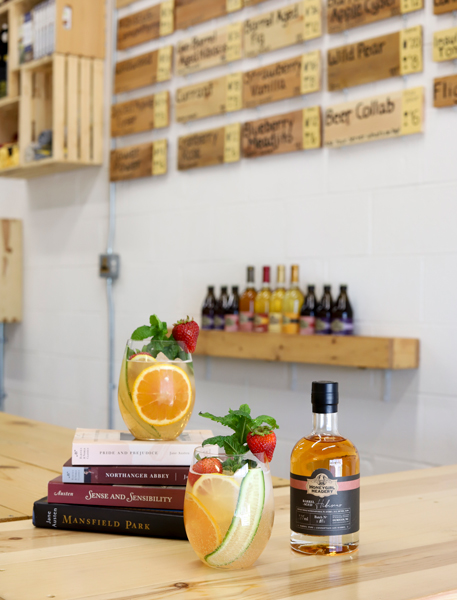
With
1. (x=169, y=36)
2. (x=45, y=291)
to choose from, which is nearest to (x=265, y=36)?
(x=169, y=36)

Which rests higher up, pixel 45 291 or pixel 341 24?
pixel 341 24

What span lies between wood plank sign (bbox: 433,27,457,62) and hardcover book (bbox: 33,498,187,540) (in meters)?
1.84

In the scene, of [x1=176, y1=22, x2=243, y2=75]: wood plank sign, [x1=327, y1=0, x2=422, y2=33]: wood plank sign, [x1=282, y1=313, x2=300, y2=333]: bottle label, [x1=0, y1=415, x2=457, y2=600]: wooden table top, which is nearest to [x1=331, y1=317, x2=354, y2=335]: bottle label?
[x1=282, y1=313, x2=300, y2=333]: bottle label

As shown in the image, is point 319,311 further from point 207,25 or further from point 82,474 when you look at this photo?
point 82,474

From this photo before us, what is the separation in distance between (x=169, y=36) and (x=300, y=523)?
2927mm

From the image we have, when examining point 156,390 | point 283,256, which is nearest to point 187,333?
point 156,390

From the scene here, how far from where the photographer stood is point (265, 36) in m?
2.90

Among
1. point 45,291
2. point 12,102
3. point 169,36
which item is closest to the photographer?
point 169,36

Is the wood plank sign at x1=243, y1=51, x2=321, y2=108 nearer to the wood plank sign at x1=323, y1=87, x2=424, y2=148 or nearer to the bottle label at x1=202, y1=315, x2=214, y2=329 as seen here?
the wood plank sign at x1=323, y1=87, x2=424, y2=148

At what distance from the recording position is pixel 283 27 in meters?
2.83

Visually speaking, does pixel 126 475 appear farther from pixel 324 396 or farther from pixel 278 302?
pixel 278 302

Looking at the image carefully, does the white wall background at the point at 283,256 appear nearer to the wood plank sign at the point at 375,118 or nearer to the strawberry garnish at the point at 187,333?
the wood plank sign at the point at 375,118

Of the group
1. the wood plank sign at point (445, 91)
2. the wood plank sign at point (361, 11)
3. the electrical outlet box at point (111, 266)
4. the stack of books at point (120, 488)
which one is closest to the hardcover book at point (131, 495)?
the stack of books at point (120, 488)

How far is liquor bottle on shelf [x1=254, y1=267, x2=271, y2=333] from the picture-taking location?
2744 millimetres
